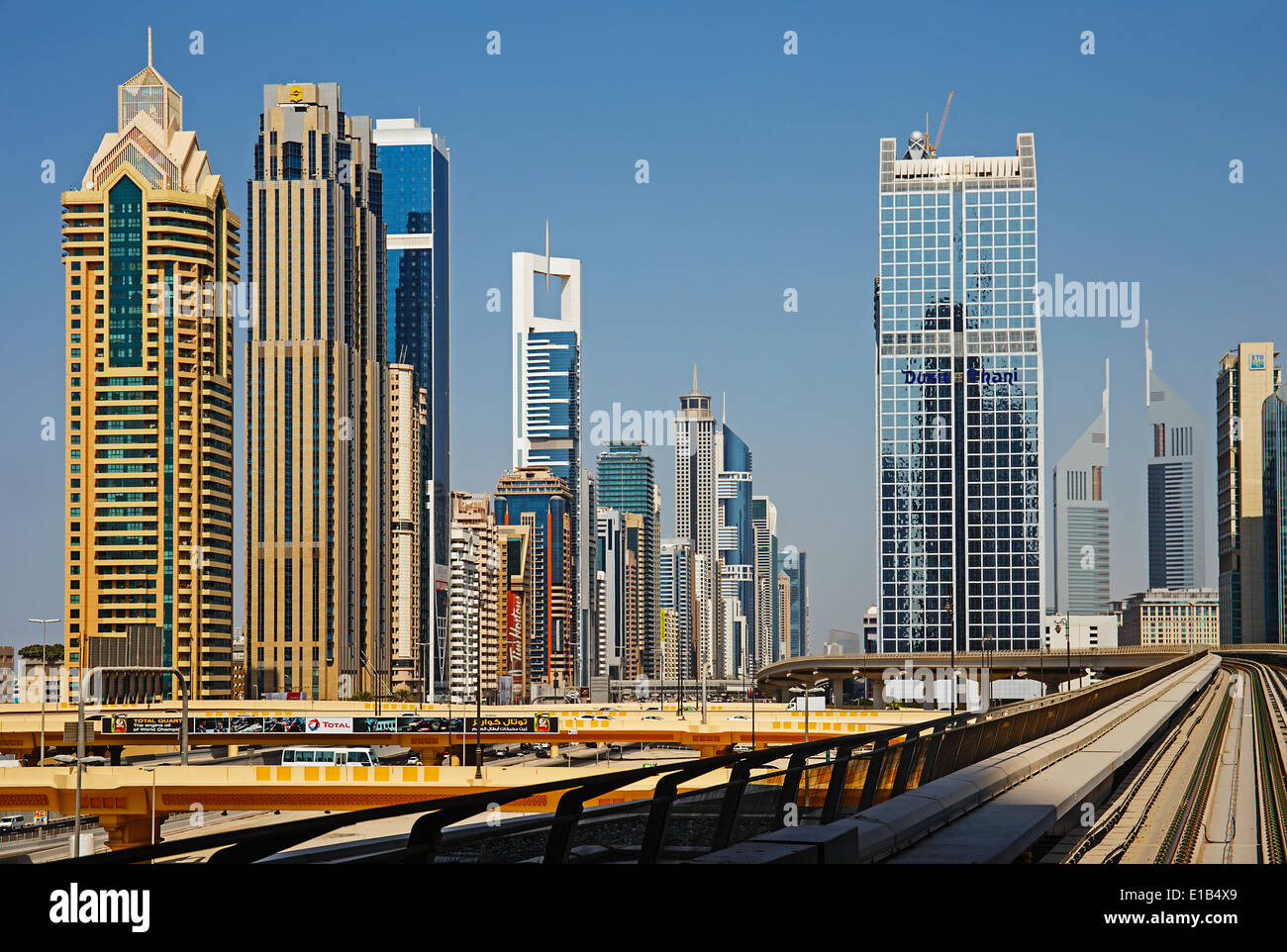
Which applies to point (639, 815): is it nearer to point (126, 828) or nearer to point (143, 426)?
point (126, 828)

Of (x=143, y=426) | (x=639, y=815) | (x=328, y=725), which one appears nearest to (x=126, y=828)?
(x=328, y=725)

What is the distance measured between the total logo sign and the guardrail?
281ft

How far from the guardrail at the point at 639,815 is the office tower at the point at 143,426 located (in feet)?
600

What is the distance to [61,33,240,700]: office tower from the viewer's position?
617ft

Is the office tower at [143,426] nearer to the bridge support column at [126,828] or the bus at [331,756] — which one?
the bus at [331,756]

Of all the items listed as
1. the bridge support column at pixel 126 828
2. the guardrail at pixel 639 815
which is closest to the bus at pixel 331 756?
the bridge support column at pixel 126 828

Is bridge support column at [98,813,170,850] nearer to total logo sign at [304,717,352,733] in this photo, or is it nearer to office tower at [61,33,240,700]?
total logo sign at [304,717,352,733]

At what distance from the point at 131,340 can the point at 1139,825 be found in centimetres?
18782

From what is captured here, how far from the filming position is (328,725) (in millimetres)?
101500

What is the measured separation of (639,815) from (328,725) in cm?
9511

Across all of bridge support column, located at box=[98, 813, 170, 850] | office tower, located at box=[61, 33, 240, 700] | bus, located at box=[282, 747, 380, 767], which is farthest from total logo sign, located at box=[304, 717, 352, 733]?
office tower, located at box=[61, 33, 240, 700]
